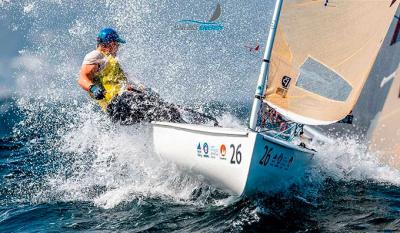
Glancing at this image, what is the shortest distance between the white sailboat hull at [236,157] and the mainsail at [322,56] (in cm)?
71

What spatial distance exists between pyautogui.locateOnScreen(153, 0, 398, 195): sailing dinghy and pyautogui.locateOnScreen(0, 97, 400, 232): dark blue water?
1.09 ft

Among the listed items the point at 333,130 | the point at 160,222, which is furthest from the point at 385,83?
the point at 160,222

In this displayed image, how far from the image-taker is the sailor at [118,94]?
21.8ft

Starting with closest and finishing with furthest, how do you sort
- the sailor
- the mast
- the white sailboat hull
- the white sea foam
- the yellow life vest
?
1. the white sailboat hull
2. the mast
3. the sailor
4. the yellow life vest
5. the white sea foam

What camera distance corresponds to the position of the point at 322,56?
6613 mm

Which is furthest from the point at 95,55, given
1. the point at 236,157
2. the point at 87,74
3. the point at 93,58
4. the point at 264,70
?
the point at 236,157

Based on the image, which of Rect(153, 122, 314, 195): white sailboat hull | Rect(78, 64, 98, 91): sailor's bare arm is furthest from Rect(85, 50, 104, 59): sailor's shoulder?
Rect(153, 122, 314, 195): white sailboat hull

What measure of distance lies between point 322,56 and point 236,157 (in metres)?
2.36

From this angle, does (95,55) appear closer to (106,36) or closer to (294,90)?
(106,36)

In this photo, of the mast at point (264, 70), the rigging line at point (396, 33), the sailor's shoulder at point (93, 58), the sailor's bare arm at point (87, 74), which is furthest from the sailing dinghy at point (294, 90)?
the rigging line at point (396, 33)

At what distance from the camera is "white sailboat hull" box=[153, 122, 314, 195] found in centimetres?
505

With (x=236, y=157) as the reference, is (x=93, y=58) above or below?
above

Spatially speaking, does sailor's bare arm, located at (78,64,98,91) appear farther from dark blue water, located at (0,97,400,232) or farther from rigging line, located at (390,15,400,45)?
rigging line, located at (390,15,400,45)

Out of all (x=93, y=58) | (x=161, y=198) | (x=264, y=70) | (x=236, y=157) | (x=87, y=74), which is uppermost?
(x=93, y=58)
